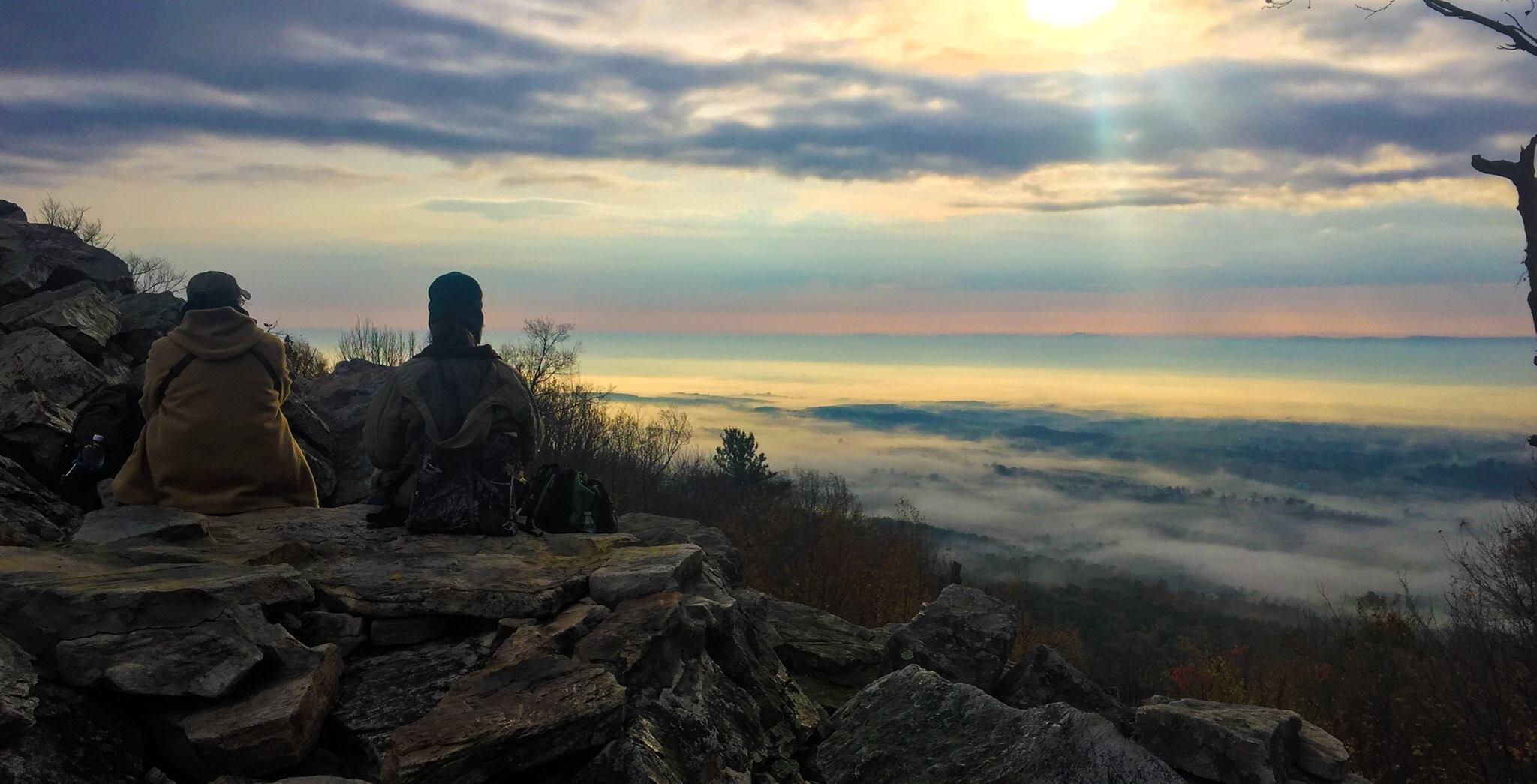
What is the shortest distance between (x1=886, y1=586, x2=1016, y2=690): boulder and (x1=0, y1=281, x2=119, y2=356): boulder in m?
11.4

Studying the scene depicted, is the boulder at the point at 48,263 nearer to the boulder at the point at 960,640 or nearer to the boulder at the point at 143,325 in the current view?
the boulder at the point at 143,325

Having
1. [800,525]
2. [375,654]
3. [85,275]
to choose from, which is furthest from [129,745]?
[800,525]

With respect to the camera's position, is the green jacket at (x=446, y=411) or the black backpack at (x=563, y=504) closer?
the green jacket at (x=446, y=411)

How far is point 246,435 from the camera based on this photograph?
7.49m

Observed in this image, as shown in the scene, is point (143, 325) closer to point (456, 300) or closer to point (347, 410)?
point (347, 410)

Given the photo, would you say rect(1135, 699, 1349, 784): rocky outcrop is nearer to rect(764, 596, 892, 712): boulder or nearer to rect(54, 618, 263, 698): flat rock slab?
rect(764, 596, 892, 712): boulder

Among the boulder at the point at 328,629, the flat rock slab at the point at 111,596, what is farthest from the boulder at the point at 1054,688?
the flat rock slab at the point at 111,596

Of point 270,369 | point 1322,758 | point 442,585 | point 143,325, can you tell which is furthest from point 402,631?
point 143,325

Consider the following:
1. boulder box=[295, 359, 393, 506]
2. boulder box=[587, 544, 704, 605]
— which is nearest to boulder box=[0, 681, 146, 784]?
boulder box=[587, 544, 704, 605]

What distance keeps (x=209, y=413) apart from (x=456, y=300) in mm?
2133

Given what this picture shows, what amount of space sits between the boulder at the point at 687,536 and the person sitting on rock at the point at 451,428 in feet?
16.8

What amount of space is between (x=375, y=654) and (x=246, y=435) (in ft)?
9.45

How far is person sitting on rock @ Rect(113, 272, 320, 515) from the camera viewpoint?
7.28 metres

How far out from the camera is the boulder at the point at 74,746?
4105 mm
